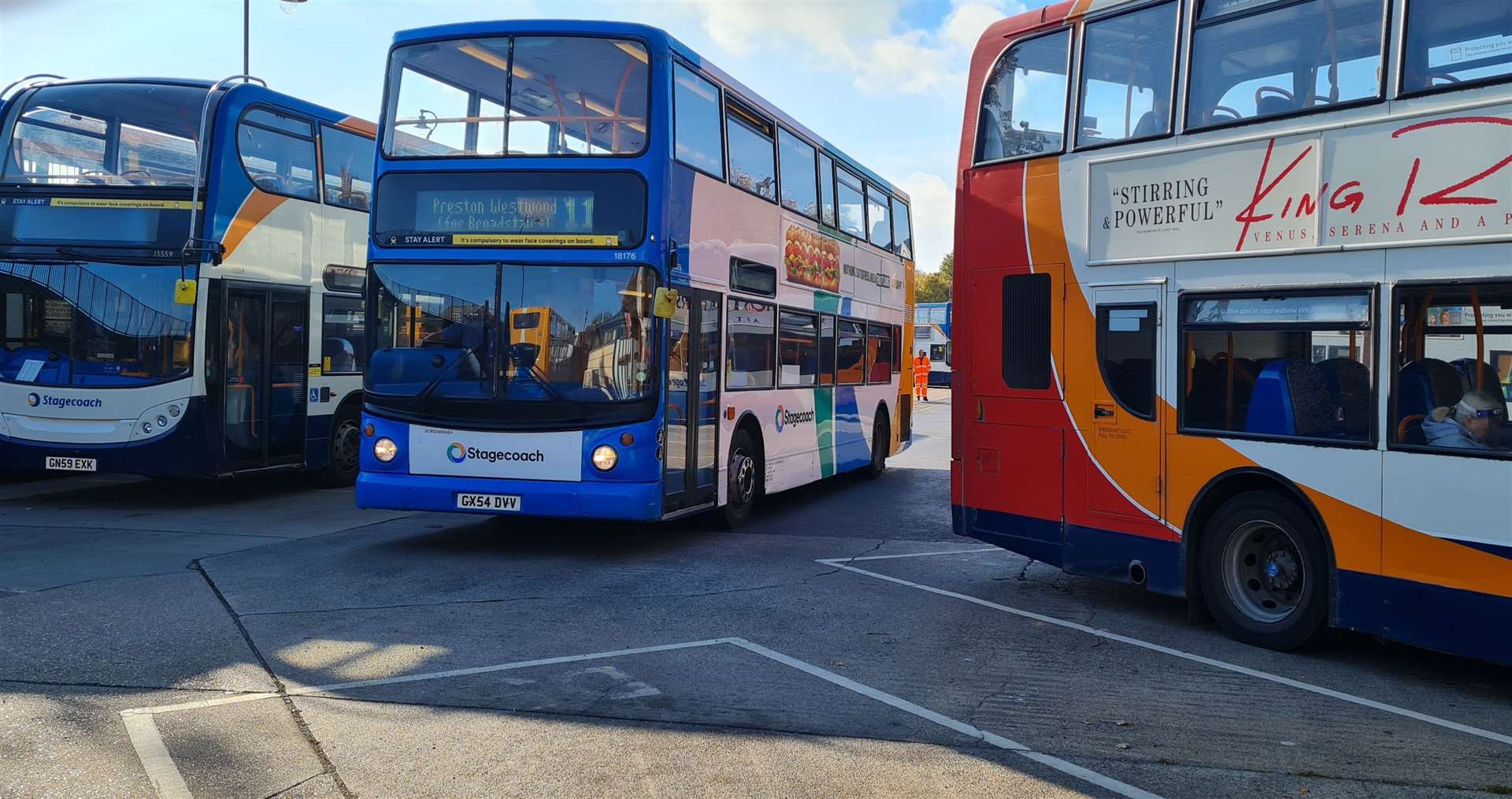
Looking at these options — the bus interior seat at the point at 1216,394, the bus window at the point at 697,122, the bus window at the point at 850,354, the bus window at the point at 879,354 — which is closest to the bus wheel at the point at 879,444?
the bus window at the point at 879,354

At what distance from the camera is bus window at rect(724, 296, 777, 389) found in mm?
11352

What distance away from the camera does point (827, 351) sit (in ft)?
46.5

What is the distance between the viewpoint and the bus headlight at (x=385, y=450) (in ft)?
32.3

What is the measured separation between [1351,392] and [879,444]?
10.3 m

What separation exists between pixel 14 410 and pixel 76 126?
297cm

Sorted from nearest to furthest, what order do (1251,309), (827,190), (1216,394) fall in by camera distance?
(1251,309), (1216,394), (827,190)

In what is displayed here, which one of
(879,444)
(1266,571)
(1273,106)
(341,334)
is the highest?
(1273,106)

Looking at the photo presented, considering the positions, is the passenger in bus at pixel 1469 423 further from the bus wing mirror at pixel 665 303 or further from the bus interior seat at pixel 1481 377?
the bus wing mirror at pixel 665 303

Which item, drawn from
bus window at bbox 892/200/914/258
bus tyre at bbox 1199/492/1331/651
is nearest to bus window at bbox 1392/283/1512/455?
bus tyre at bbox 1199/492/1331/651

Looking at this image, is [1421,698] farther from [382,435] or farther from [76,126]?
[76,126]

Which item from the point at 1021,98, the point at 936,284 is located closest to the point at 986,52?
the point at 1021,98

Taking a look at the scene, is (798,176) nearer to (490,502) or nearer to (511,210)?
(511,210)

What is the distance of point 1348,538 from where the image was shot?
6.67 meters

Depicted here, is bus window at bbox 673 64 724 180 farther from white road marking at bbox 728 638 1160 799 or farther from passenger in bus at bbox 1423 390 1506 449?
passenger in bus at bbox 1423 390 1506 449
